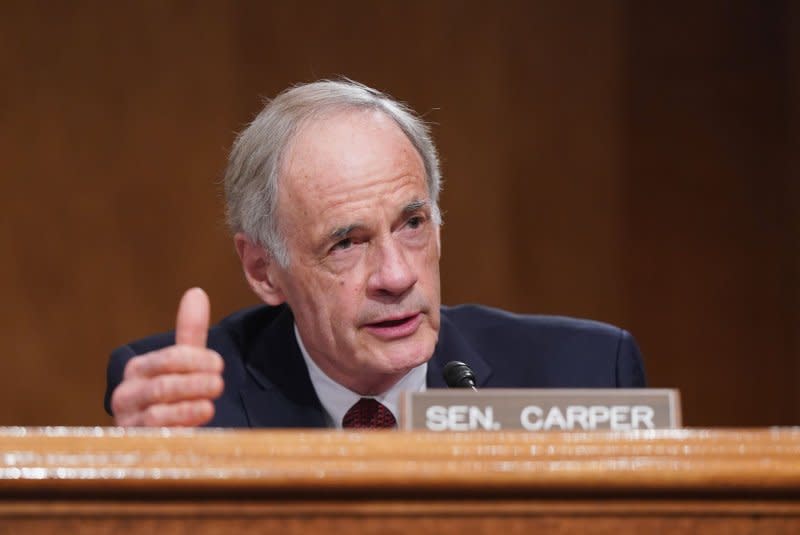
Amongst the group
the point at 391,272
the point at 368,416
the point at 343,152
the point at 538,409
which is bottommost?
the point at 368,416

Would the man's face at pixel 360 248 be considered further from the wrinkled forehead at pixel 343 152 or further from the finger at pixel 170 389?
the finger at pixel 170 389

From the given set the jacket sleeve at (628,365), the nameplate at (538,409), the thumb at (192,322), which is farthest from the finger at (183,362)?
the jacket sleeve at (628,365)

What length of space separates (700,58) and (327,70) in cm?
106

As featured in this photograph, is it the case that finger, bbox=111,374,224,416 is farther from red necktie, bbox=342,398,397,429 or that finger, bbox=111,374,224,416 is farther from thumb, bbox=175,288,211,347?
red necktie, bbox=342,398,397,429

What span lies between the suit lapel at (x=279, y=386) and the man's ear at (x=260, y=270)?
0.18ft

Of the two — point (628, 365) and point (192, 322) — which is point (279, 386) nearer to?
point (192, 322)

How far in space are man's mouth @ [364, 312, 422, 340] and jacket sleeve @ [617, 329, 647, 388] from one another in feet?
1.44

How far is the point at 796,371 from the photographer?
11.0 ft

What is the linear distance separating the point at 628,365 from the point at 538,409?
0.94m

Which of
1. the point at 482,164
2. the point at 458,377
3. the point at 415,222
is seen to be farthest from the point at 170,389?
the point at 482,164

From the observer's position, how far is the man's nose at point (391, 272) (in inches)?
66.7

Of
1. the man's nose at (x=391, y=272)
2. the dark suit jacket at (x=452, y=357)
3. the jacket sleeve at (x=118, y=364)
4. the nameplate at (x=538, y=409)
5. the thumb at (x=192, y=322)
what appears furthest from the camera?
the jacket sleeve at (x=118, y=364)

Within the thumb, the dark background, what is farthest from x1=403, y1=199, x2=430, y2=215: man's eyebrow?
the dark background

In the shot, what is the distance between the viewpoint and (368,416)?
1765 mm
